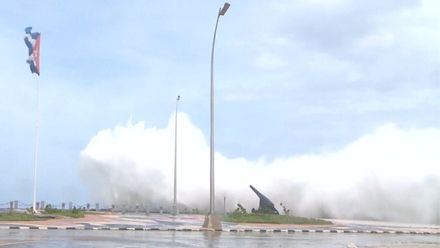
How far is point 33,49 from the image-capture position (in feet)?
147

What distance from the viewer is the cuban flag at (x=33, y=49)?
4431cm

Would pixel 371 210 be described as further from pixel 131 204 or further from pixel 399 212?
pixel 131 204

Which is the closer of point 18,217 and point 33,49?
point 18,217

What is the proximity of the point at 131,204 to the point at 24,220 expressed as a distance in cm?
4362

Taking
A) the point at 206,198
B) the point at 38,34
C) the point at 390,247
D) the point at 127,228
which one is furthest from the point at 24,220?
the point at 206,198

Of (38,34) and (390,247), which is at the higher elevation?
(38,34)

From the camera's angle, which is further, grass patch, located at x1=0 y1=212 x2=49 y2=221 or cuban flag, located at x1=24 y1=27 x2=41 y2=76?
cuban flag, located at x1=24 y1=27 x2=41 y2=76

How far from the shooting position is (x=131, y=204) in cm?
7869

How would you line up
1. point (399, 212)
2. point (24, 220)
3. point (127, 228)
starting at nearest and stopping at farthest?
point (127, 228) < point (24, 220) < point (399, 212)

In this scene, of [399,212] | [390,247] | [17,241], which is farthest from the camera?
[399,212]

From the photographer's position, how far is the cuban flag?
44.3 m

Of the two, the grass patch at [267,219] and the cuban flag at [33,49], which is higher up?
the cuban flag at [33,49]

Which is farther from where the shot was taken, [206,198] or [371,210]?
[206,198]

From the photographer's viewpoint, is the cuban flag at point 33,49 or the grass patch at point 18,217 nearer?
the grass patch at point 18,217
